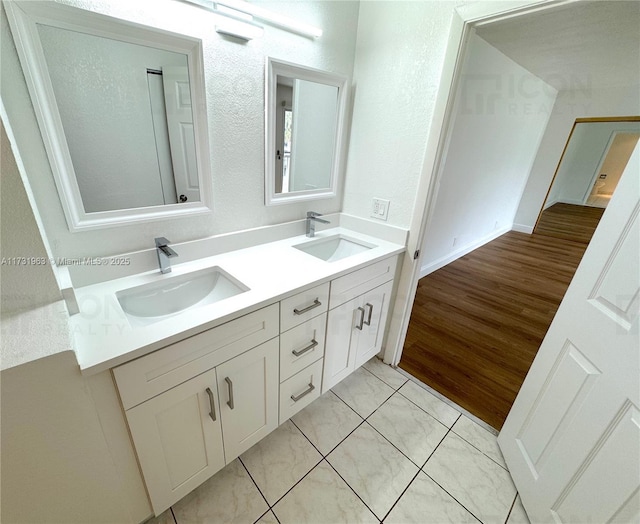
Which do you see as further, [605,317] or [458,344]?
[458,344]

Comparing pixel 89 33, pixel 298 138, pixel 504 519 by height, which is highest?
pixel 89 33

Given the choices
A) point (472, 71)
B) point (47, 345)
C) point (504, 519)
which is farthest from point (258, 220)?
point (472, 71)

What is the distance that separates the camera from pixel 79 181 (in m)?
0.98

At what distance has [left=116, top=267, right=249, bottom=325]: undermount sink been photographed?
41.9 inches

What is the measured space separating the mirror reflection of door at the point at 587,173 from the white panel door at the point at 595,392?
5.85 meters

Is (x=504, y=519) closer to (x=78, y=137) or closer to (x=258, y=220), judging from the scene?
(x=258, y=220)

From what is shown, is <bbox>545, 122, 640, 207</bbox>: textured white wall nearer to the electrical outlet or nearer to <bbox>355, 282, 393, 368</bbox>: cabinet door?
the electrical outlet

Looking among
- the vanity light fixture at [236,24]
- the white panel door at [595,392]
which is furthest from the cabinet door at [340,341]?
the vanity light fixture at [236,24]

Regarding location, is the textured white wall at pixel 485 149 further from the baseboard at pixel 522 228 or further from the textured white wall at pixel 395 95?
the baseboard at pixel 522 228

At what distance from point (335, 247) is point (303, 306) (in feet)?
2.28

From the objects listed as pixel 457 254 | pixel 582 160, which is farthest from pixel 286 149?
pixel 582 160

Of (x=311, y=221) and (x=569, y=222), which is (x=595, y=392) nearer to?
(x=311, y=221)

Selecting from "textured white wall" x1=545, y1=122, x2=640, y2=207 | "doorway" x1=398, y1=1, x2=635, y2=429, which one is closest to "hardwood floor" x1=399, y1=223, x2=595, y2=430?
"doorway" x1=398, y1=1, x2=635, y2=429

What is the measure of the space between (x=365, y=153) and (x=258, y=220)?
2.47 ft
